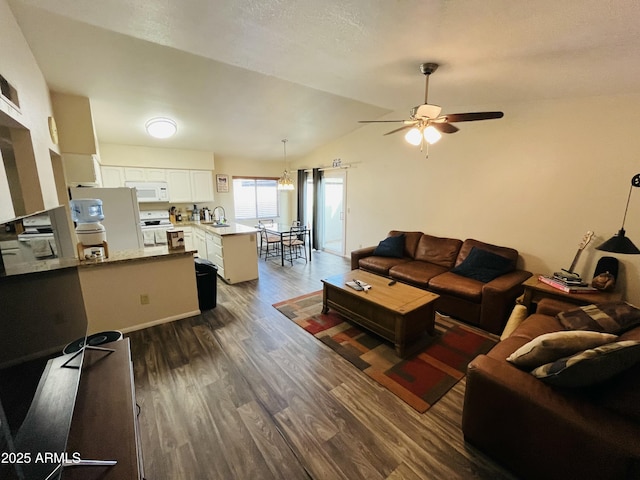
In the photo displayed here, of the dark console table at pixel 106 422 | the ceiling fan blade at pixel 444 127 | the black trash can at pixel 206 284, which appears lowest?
the black trash can at pixel 206 284

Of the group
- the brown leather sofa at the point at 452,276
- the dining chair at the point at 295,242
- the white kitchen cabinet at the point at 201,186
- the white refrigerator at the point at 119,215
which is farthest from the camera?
the white kitchen cabinet at the point at 201,186

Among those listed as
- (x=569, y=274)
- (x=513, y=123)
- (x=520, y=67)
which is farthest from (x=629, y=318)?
(x=513, y=123)

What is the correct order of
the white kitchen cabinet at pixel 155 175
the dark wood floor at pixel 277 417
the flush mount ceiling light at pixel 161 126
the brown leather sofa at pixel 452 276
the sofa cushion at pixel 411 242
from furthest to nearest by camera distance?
the white kitchen cabinet at pixel 155 175, the sofa cushion at pixel 411 242, the flush mount ceiling light at pixel 161 126, the brown leather sofa at pixel 452 276, the dark wood floor at pixel 277 417

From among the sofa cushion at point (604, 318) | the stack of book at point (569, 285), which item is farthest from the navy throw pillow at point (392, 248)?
the sofa cushion at point (604, 318)

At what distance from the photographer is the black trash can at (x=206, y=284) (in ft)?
11.3

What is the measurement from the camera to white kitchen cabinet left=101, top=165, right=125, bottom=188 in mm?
5035

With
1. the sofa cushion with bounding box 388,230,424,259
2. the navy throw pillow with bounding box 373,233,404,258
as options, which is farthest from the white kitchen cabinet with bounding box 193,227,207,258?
the sofa cushion with bounding box 388,230,424,259

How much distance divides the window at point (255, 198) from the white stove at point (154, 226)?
178cm

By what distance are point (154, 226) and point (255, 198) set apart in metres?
2.60

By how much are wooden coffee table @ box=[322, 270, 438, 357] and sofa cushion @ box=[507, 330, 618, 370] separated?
987 millimetres

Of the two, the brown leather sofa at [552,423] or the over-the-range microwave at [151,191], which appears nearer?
the brown leather sofa at [552,423]

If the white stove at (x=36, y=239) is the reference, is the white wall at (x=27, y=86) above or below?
above

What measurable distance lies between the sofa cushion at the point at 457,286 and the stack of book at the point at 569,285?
2.08ft

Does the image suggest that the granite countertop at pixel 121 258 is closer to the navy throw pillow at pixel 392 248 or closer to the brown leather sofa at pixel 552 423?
the brown leather sofa at pixel 552 423
